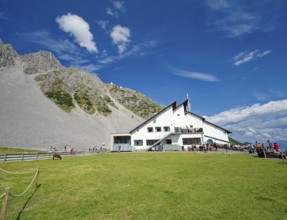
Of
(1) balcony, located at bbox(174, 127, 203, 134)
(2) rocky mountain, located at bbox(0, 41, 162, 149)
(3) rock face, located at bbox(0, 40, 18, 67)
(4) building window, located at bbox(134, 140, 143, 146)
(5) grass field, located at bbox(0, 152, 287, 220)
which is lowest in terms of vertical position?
(5) grass field, located at bbox(0, 152, 287, 220)

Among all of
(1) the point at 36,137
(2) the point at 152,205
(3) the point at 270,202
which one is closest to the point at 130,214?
(2) the point at 152,205

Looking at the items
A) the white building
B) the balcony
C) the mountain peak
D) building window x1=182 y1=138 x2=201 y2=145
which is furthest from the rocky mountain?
building window x1=182 y1=138 x2=201 y2=145

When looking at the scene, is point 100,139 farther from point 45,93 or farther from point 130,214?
point 130,214

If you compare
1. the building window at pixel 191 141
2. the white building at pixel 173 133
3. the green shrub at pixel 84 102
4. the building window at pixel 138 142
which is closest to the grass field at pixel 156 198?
the white building at pixel 173 133

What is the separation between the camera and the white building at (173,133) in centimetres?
4144

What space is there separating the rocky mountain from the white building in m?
30.3

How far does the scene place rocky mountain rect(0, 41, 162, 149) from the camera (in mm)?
60428

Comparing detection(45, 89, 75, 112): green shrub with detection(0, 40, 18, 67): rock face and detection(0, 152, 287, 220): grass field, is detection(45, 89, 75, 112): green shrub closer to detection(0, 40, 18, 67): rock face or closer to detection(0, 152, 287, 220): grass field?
detection(0, 40, 18, 67): rock face

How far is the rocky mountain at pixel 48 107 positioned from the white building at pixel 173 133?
30.3m

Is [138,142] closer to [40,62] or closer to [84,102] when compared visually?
[84,102]

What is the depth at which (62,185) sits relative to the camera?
1009 cm

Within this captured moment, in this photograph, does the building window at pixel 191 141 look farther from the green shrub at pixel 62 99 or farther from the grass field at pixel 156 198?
the green shrub at pixel 62 99

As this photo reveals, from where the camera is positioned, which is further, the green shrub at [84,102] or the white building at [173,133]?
the green shrub at [84,102]

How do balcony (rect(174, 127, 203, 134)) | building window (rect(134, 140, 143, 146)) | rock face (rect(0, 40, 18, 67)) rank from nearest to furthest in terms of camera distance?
balcony (rect(174, 127, 203, 134)) < building window (rect(134, 140, 143, 146)) < rock face (rect(0, 40, 18, 67))
